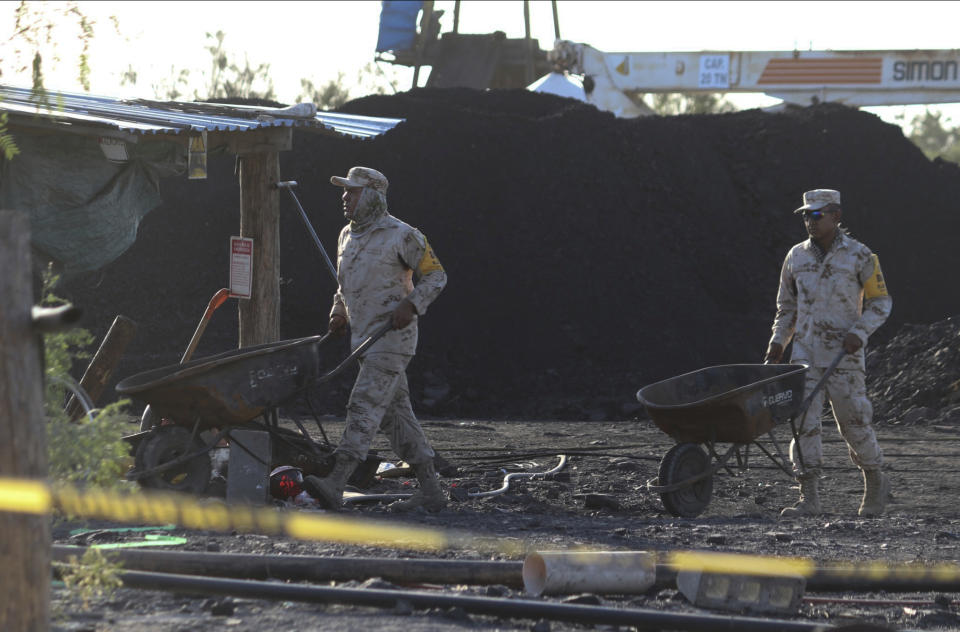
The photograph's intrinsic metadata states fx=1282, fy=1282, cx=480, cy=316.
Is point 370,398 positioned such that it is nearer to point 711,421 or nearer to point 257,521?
point 257,521

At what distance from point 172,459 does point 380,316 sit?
149 cm

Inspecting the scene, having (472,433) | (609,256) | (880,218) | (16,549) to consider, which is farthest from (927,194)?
(16,549)

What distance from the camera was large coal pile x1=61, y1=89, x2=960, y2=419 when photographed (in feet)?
60.7

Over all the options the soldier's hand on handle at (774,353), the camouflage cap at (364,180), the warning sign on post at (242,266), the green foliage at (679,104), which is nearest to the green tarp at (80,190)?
the warning sign on post at (242,266)

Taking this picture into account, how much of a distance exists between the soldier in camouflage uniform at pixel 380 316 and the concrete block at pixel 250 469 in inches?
10.5

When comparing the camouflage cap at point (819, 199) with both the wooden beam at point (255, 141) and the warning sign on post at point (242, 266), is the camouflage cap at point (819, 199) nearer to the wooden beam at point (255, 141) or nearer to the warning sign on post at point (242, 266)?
the wooden beam at point (255, 141)

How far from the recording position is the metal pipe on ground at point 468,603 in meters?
4.44

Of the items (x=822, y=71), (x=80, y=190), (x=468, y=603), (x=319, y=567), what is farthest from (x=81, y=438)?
(x=822, y=71)

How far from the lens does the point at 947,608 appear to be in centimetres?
544

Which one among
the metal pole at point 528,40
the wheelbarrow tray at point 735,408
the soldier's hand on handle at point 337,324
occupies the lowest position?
the wheelbarrow tray at point 735,408

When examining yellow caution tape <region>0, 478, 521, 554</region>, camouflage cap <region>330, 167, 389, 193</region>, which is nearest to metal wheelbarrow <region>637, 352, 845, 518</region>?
yellow caution tape <region>0, 478, 521, 554</region>

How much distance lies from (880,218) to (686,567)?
1975cm

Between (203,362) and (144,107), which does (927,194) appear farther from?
(203,362)

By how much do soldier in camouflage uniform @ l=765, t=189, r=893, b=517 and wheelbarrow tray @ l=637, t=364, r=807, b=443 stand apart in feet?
0.95
